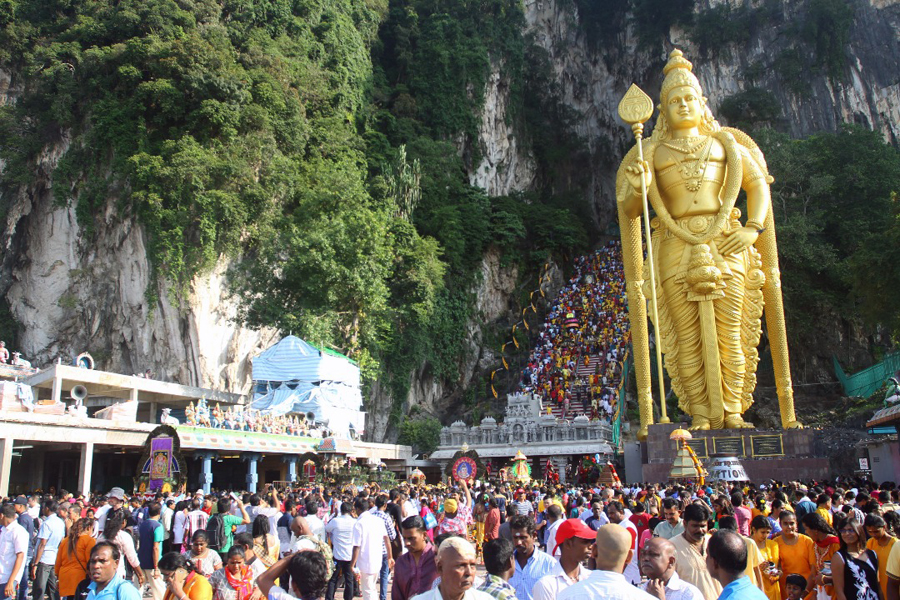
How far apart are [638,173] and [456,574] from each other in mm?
13767

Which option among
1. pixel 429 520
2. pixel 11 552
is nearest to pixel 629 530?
pixel 429 520

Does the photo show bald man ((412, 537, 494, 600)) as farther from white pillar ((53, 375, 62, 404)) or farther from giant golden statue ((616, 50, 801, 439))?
white pillar ((53, 375, 62, 404))

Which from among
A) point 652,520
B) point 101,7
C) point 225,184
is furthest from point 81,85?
point 652,520

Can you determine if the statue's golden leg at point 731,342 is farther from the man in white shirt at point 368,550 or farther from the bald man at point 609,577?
the bald man at point 609,577

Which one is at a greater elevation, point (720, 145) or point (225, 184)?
point (225, 184)

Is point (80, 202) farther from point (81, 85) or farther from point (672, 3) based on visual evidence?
point (672, 3)

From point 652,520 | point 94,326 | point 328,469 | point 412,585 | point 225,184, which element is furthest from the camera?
point 94,326

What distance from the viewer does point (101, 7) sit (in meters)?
23.2

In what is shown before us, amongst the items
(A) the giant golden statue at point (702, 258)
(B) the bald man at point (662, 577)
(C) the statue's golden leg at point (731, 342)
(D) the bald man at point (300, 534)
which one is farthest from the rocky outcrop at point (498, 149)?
(B) the bald man at point (662, 577)

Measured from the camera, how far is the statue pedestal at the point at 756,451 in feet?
45.4

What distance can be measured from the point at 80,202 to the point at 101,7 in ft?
19.3

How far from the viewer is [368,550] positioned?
6070 millimetres

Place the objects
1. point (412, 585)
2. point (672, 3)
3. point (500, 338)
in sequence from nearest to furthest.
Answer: point (412, 585)
point (500, 338)
point (672, 3)

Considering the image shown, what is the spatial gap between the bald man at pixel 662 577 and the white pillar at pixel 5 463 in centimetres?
1268
